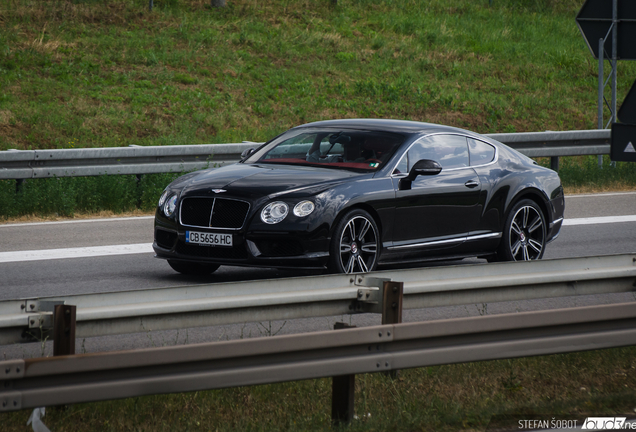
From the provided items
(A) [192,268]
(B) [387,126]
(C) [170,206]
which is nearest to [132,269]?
(A) [192,268]

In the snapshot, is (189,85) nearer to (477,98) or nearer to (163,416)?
(477,98)

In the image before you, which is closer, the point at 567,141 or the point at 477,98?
the point at 567,141

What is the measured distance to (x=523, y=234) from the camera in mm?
9820

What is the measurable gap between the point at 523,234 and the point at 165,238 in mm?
3756

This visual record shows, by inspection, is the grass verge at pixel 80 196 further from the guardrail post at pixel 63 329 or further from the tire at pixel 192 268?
the guardrail post at pixel 63 329

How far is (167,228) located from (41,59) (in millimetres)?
17806

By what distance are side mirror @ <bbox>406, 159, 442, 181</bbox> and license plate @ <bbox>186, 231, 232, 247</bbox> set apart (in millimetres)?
1879

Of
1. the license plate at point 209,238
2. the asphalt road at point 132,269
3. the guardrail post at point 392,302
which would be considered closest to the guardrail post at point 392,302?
the guardrail post at point 392,302

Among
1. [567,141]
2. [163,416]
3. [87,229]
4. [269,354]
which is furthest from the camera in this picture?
[567,141]

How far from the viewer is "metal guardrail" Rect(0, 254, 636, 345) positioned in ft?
15.3

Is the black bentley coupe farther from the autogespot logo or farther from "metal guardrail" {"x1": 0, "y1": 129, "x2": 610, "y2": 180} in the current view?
"metal guardrail" {"x1": 0, "y1": 129, "x2": 610, "y2": 180}

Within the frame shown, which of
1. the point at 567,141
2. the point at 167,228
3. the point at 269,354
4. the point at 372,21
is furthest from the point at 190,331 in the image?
the point at 372,21

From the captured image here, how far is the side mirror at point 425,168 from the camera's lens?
8648 millimetres

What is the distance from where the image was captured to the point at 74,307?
446 cm
